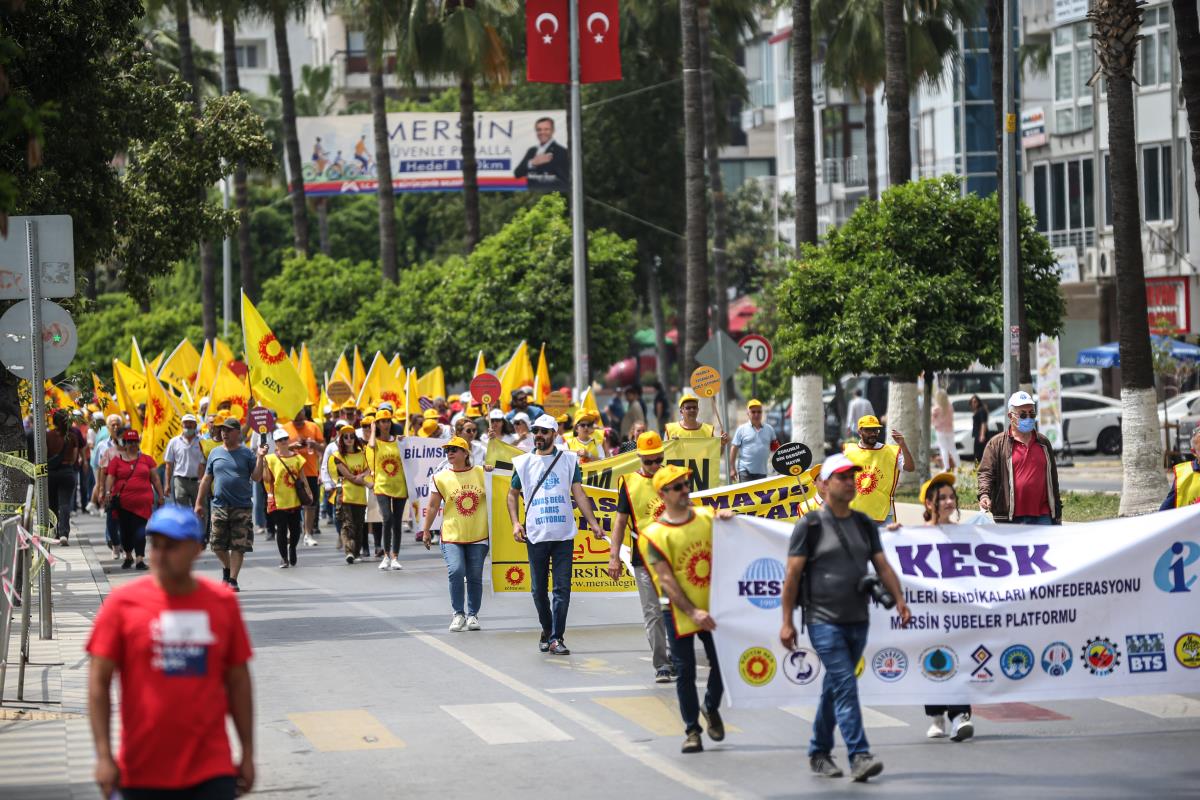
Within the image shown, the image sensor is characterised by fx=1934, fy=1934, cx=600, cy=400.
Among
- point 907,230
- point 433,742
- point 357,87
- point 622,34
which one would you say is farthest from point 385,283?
point 357,87

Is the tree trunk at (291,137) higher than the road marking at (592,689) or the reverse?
higher

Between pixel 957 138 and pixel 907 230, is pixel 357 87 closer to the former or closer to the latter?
pixel 957 138

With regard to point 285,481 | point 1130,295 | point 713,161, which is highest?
point 713,161

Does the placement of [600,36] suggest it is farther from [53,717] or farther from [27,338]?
[53,717]

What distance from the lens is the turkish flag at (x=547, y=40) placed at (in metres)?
32.9

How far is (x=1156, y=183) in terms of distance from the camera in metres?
47.3

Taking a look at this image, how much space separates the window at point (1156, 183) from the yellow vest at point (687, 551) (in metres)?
39.0

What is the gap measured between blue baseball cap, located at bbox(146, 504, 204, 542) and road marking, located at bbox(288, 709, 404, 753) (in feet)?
14.2

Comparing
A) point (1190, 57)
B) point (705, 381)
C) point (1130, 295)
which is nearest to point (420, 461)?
point (705, 381)

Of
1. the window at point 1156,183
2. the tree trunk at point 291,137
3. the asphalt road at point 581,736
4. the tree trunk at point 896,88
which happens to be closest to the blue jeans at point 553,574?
the asphalt road at point 581,736

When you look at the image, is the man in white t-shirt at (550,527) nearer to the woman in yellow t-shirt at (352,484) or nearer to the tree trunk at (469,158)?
the woman in yellow t-shirt at (352,484)

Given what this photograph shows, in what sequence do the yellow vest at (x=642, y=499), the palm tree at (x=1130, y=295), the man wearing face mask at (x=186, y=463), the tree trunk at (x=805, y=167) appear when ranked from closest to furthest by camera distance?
the yellow vest at (x=642, y=499), the palm tree at (x=1130, y=295), the man wearing face mask at (x=186, y=463), the tree trunk at (x=805, y=167)

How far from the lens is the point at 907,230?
30.0 meters

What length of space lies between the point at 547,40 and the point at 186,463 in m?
12.3
